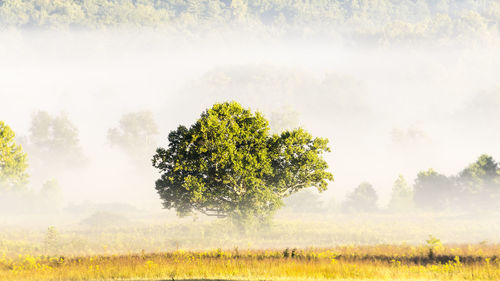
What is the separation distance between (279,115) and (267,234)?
7976 centimetres

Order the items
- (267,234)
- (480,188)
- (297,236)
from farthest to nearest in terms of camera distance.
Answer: (480,188) < (297,236) < (267,234)

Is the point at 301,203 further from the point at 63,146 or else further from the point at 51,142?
the point at 51,142

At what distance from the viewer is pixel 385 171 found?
6614 inches

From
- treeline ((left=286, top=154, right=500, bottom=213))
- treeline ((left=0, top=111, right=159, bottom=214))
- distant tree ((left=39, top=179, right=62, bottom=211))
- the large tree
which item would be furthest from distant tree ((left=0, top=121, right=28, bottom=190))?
treeline ((left=0, top=111, right=159, bottom=214))

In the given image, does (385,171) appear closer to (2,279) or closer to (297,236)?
(297,236)

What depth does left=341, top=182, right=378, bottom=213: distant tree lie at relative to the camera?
84250mm

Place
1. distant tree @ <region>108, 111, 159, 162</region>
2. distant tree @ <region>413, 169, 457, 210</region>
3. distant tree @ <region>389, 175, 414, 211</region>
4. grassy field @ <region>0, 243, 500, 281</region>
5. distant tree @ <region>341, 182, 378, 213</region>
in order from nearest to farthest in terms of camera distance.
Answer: grassy field @ <region>0, 243, 500, 281</region>, distant tree @ <region>413, 169, 457, 210</region>, distant tree @ <region>389, 175, 414, 211</region>, distant tree @ <region>341, 182, 378, 213</region>, distant tree @ <region>108, 111, 159, 162</region>

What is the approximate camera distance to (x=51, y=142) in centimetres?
13200

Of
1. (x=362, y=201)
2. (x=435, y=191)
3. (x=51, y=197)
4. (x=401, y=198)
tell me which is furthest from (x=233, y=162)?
(x=51, y=197)

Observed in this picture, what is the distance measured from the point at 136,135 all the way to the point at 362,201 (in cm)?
7742

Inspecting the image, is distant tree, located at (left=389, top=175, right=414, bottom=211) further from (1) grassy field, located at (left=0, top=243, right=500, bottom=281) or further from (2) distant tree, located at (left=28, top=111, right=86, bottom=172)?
(2) distant tree, located at (left=28, top=111, right=86, bottom=172)

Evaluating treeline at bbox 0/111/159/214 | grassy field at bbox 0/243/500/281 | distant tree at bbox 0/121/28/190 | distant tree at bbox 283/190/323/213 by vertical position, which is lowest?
grassy field at bbox 0/243/500/281

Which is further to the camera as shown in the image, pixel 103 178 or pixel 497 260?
pixel 103 178

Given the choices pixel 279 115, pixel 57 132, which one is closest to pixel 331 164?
pixel 279 115
